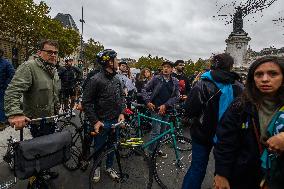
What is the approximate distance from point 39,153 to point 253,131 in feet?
7.79

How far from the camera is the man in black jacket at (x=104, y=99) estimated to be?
188 inches

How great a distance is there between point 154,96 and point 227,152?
14.1 feet

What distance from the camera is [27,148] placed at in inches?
132

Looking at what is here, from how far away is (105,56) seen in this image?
4.79 metres

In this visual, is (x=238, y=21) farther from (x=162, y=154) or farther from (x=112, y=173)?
(x=112, y=173)

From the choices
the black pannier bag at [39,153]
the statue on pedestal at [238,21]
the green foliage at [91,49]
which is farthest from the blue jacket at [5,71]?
the green foliage at [91,49]

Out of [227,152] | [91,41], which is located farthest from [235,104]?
[91,41]

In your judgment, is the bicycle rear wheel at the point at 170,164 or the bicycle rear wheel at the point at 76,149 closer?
the bicycle rear wheel at the point at 170,164

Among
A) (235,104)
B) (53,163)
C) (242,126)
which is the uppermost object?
(235,104)

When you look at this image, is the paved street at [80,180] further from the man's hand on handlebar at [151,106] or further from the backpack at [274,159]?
the backpack at [274,159]

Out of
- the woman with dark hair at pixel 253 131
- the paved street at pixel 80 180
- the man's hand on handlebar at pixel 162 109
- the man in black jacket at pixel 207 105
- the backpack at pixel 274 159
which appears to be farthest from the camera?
the man's hand on handlebar at pixel 162 109

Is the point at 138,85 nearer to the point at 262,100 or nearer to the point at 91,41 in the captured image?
the point at 262,100

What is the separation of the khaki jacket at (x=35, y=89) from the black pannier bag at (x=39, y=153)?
67 centimetres

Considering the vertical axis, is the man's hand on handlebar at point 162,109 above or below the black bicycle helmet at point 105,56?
below
